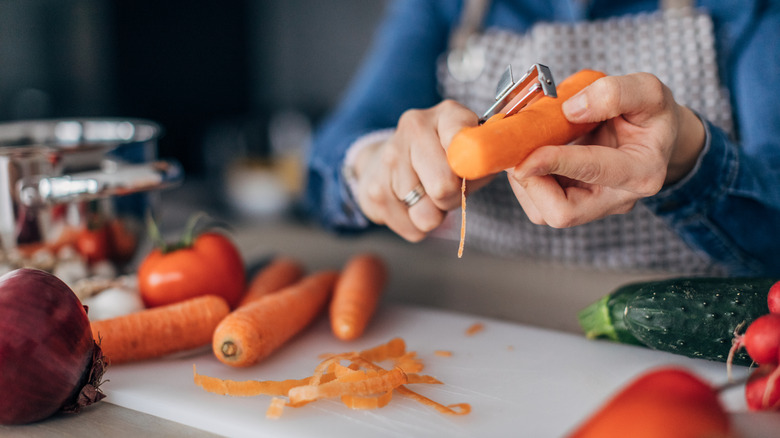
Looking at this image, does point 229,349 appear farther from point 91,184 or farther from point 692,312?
point 692,312

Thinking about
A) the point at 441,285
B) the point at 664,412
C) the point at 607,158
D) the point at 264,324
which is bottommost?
the point at 441,285

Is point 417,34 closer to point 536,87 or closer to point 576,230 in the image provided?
point 576,230

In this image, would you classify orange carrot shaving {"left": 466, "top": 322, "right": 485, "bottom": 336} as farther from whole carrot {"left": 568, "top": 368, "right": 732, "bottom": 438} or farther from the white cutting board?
whole carrot {"left": 568, "top": 368, "right": 732, "bottom": 438}

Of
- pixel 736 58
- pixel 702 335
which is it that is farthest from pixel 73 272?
pixel 736 58

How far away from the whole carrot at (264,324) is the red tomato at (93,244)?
0.95ft

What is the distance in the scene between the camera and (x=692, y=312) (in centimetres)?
69

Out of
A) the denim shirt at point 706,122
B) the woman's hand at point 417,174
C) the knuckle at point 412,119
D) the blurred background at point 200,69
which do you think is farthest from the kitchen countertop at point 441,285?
the blurred background at point 200,69

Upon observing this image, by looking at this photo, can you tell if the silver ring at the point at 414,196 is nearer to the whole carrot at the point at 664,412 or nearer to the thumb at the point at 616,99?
the thumb at the point at 616,99

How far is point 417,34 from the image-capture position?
1.35 meters

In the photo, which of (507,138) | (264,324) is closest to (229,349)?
(264,324)

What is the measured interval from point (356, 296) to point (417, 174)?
25cm

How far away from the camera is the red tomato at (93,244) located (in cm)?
91

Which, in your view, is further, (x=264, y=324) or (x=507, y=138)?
(x=264, y=324)

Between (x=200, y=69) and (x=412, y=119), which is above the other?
(x=412, y=119)
